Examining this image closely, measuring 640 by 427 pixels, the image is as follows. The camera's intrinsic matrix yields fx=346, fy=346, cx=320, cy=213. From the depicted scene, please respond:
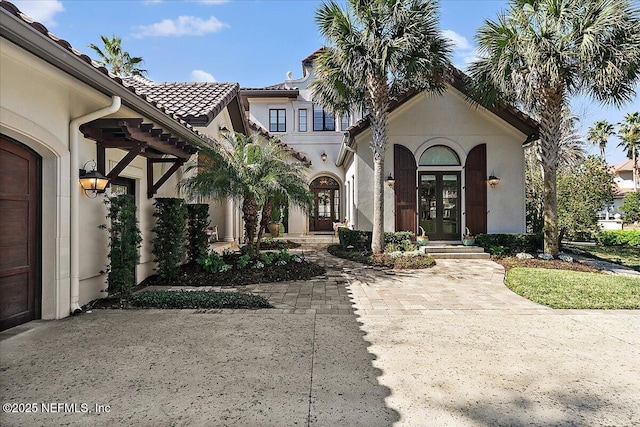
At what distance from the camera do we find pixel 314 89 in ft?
42.5

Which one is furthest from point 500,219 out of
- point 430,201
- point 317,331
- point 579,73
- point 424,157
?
point 317,331

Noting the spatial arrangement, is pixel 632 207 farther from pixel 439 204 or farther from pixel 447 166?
pixel 439 204

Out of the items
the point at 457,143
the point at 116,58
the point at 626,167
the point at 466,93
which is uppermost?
the point at 116,58

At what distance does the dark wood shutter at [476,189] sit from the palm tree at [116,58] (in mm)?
19974

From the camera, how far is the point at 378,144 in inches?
477

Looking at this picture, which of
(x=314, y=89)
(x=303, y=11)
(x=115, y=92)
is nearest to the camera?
(x=115, y=92)

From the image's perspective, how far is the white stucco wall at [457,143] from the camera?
44.0ft

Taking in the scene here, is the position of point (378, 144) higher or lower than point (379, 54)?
lower

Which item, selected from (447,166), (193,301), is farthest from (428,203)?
(193,301)

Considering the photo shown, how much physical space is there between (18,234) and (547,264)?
41.9 ft

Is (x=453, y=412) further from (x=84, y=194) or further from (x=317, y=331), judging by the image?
(x=84, y=194)

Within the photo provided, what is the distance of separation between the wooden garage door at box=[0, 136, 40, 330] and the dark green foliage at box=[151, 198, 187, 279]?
283 cm

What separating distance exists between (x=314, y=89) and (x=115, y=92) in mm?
8733

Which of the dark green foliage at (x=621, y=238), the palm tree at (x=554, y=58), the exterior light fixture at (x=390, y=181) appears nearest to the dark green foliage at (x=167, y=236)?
the exterior light fixture at (x=390, y=181)
